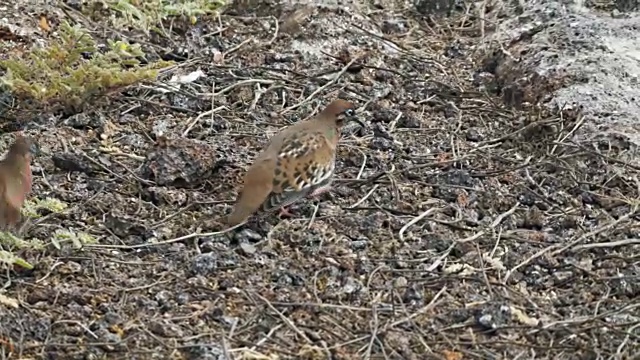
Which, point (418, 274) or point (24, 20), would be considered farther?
point (24, 20)

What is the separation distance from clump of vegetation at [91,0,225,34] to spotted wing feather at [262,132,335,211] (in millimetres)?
2196

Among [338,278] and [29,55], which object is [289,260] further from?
[29,55]

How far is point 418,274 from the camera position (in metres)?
5.29

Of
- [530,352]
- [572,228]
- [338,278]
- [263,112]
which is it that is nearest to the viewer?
[530,352]

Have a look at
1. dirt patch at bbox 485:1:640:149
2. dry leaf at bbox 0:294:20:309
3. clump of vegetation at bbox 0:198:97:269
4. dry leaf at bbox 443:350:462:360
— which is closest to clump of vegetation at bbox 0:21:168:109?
clump of vegetation at bbox 0:198:97:269

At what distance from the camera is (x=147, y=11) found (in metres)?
7.73

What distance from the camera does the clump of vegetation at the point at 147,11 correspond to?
7660 mm

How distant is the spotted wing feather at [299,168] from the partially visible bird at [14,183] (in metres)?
1.15

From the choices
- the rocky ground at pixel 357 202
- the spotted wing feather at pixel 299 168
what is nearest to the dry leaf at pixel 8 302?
the rocky ground at pixel 357 202

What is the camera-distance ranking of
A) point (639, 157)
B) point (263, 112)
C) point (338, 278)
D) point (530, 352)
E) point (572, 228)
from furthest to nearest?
1. point (263, 112)
2. point (639, 157)
3. point (572, 228)
4. point (338, 278)
5. point (530, 352)

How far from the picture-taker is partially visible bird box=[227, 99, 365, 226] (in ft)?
18.3

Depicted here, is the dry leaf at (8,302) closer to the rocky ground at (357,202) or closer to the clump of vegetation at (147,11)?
the rocky ground at (357,202)

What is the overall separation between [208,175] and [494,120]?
194 cm

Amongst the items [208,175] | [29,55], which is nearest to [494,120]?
[208,175]
